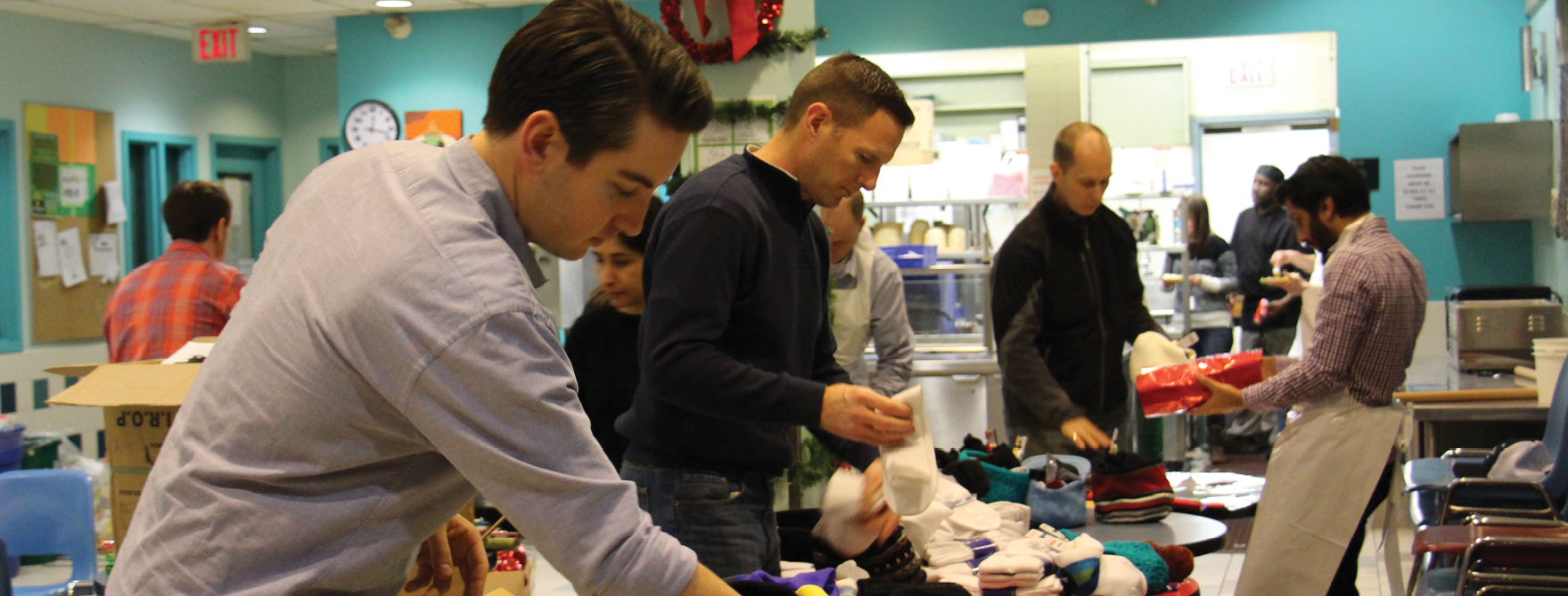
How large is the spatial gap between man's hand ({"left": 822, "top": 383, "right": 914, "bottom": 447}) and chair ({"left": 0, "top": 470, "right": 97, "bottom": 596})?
2857 millimetres

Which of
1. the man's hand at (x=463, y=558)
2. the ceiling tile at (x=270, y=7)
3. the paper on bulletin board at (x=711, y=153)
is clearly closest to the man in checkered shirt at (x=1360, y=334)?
the man's hand at (x=463, y=558)

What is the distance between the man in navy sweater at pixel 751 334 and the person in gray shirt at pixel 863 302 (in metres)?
2.15

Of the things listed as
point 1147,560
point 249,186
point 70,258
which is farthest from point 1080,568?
point 249,186

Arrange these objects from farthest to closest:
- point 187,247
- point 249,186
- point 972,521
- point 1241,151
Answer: point 249,186 < point 1241,151 < point 187,247 < point 972,521

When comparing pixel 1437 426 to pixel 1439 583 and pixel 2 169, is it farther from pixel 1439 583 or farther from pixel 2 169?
pixel 2 169

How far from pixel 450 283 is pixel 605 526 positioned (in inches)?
9.8

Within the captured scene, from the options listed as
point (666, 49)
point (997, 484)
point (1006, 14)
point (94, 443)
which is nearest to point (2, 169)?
point (94, 443)

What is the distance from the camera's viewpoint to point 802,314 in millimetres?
2020

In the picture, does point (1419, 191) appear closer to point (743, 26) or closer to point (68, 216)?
point (743, 26)

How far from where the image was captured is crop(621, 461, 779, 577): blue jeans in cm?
188

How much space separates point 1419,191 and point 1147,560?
5773 millimetres

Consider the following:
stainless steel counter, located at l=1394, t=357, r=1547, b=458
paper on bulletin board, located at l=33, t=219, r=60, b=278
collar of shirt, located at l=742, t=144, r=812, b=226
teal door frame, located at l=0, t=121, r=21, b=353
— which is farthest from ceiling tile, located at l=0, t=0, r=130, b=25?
stainless steel counter, located at l=1394, t=357, r=1547, b=458

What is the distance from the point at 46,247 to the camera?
794 cm

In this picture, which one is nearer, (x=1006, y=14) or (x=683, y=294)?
(x=683, y=294)
